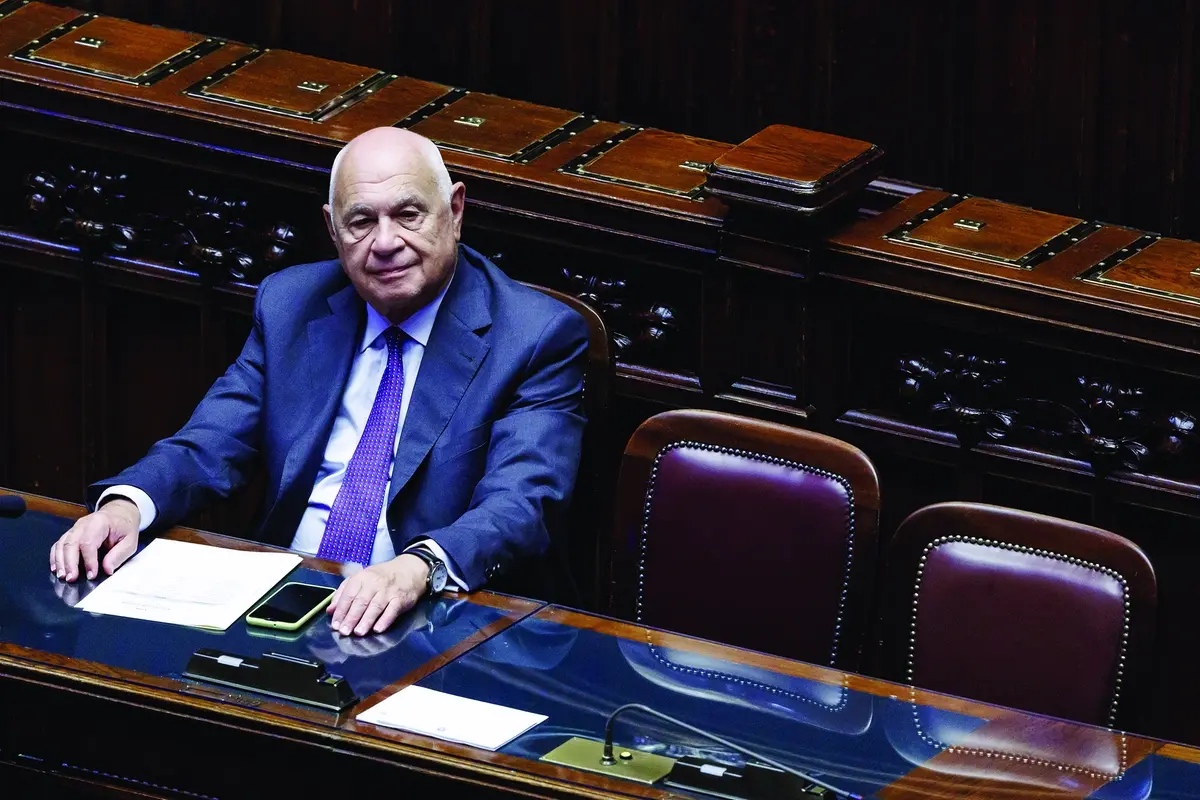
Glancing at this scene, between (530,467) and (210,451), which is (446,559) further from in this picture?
(210,451)

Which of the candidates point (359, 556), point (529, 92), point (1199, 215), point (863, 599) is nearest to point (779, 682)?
point (863, 599)

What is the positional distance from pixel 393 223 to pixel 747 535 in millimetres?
812

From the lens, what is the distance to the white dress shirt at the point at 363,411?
365 centimetres

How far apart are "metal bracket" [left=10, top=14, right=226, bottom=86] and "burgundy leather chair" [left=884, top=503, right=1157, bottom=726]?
233 cm

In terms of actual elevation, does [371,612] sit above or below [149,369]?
above

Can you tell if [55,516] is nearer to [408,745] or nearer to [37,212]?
[408,745]

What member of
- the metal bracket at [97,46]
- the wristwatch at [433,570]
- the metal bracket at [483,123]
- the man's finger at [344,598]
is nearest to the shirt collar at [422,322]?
the wristwatch at [433,570]

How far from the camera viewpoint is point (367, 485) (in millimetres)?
3611

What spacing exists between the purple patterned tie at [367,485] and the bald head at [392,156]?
13.4 inches

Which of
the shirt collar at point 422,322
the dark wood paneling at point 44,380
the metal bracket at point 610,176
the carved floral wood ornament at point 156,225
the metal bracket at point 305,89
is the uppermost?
the metal bracket at point 305,89

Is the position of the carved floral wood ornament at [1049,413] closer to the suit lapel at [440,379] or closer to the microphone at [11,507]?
A: the suit lapel at [440,379]

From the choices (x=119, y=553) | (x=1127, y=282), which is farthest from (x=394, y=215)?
(x=1127, y=282)

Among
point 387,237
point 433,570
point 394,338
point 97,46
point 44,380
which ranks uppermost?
point 387,237

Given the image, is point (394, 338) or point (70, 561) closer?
point (70, 561)
